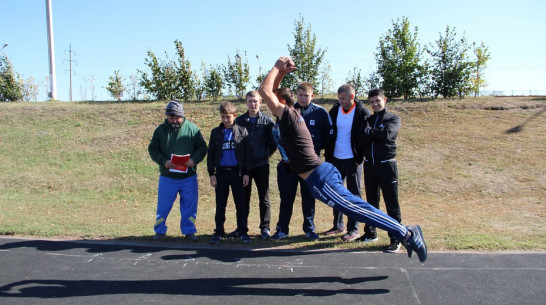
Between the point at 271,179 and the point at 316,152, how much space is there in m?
5.00

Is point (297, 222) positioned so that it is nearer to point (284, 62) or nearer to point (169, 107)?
point (169, 107)

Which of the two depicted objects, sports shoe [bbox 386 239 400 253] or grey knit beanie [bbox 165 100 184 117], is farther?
grey knit beanie [bbox 165 100 184 117]

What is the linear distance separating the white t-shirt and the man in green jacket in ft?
6.71

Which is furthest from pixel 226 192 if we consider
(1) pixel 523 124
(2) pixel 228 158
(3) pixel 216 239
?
(1) pixel 523 124

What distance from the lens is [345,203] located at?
4375 mm

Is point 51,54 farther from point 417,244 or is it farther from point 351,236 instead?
point 417,244

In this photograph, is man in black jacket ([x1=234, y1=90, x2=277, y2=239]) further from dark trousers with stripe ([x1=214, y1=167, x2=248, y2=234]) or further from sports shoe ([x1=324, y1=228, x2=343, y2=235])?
sports shoe ([x1=324, y1=228, x2=343, y2=235])

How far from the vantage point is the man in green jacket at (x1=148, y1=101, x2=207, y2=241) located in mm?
6055

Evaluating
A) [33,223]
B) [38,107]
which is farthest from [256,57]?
[33,223]

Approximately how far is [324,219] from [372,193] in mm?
2219

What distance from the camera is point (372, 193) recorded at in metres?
5.68

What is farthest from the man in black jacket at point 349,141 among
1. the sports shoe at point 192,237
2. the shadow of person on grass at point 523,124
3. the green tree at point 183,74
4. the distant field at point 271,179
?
the green tree at point 183,74

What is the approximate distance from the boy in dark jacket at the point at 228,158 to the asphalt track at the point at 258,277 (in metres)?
0.79

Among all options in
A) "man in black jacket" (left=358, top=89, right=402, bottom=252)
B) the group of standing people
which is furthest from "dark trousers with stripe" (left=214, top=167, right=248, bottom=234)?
"man in black jacket" (left=358, top=89, right=402, bottom=252)
